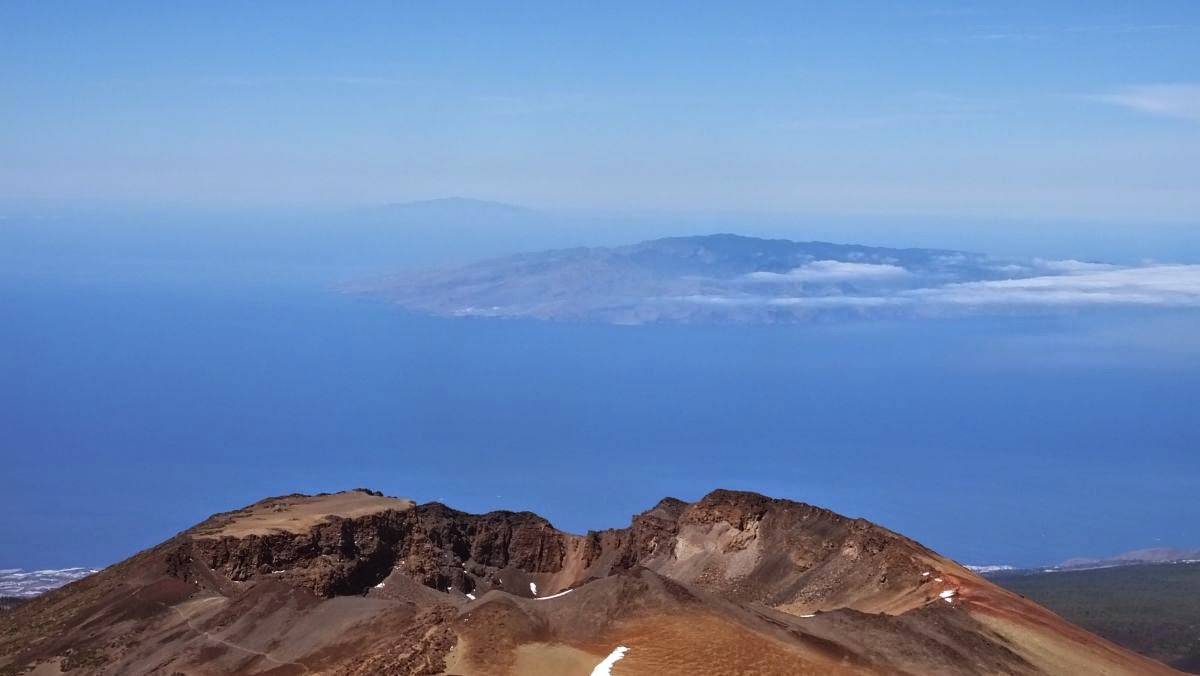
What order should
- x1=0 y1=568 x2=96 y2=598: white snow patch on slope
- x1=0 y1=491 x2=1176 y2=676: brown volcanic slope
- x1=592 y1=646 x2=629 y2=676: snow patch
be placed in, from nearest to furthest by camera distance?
x1=592 y1=646 x2=629 y2=676: snow patch, x1=0 y1=491 x2=1176 y2=676: brown volcanic slope, x1=0 y1=568 x2=96 y2=598: white snow patch on slope

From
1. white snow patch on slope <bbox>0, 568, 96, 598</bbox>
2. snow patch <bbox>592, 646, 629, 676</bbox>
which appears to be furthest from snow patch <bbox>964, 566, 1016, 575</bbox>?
snow patch <bbox>592, 646, 629, 676</bbox>

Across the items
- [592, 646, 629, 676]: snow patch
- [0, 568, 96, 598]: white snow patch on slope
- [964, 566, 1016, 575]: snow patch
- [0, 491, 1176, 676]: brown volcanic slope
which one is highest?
[592, 646, 629, 676]: snow patch

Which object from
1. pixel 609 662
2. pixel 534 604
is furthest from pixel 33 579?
pixel 609 662

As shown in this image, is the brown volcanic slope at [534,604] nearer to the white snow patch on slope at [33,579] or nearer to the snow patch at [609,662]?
the snow patch at [609,662]

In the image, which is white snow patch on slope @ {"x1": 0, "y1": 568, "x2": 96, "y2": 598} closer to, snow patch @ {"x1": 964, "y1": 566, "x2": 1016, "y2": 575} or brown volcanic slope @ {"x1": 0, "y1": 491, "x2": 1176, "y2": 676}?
brown volcanic slope @ {"x1": 0, "y1": 491, "x2": 1176, "y2": 676}

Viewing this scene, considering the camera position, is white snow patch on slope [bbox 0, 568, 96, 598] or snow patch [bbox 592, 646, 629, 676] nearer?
snow patch [bbox 592, 646, 629, 676]

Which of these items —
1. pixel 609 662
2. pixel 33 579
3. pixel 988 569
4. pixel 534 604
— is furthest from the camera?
pixel 988 569

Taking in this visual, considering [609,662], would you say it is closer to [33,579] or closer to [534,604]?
[534,604]
